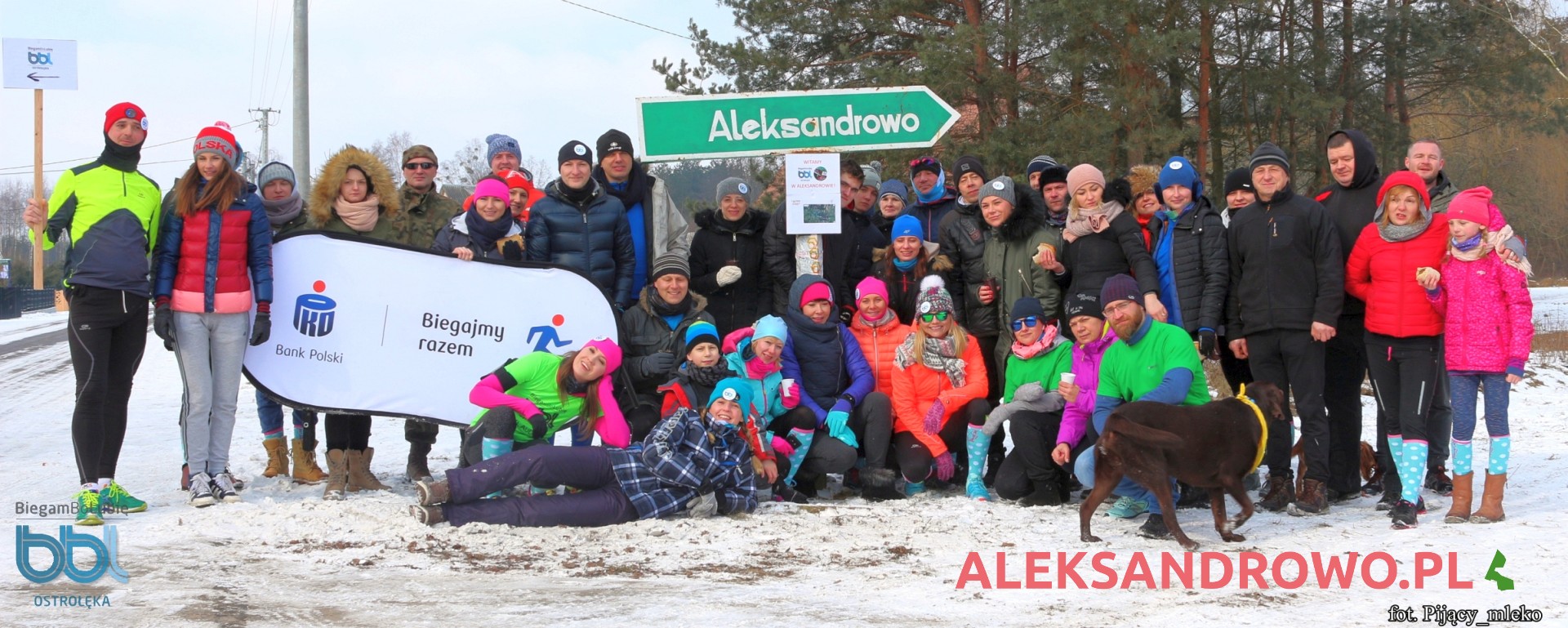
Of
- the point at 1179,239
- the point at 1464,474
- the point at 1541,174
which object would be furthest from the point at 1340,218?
the point at 1541,174

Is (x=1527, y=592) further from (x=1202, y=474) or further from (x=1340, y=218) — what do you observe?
(x=1340, y=218)

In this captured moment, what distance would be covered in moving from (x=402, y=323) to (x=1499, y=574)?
5.73 meters

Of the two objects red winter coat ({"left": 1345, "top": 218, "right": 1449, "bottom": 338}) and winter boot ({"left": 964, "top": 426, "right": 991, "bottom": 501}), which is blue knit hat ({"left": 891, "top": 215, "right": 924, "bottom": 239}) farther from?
red winter coat ({"left": 1345, "top": 218, "right": 1449, "bottom": 338})

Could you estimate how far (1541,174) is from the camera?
50.7 meters

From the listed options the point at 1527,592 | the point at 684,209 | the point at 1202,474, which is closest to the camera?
the point at 1527,592

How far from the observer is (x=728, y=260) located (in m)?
7.58

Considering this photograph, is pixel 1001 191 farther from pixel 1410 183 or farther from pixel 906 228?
pixel 1410 183

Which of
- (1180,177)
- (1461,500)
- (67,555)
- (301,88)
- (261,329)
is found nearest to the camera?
(67,555)

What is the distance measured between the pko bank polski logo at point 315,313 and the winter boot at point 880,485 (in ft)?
10.9

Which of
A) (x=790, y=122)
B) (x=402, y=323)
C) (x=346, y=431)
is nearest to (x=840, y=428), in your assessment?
(x=790, y=122)

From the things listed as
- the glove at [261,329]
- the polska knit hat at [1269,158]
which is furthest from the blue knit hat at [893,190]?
the glove at [261,329]

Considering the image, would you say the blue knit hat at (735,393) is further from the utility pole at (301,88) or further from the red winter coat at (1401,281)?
the utility pole at (301,88)

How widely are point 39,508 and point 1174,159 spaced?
6626 mm

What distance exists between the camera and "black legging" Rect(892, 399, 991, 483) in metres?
6.69
